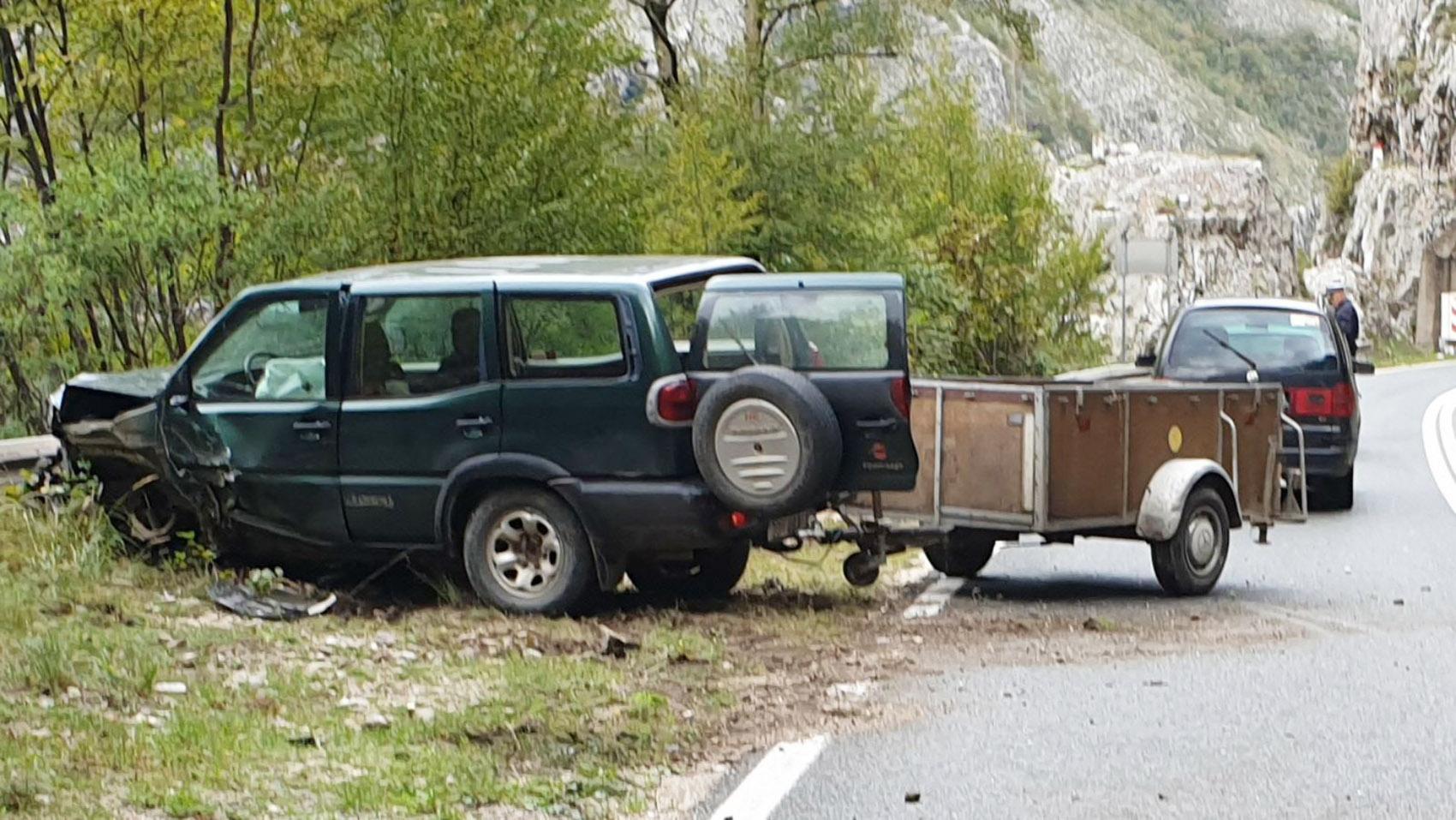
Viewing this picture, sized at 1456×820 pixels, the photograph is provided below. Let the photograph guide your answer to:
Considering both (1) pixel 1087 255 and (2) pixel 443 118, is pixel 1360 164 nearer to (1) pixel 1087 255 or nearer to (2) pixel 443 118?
(1) pixel 1087 255

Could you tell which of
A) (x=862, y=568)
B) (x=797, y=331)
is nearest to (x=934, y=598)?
(x=862, y=568)

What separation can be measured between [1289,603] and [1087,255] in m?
20.5

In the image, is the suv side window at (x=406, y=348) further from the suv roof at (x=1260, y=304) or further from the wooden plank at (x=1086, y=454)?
the suv roof at (x=1260, y=304)

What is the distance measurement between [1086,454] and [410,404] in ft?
11.8

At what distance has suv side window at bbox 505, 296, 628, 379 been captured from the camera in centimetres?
1005

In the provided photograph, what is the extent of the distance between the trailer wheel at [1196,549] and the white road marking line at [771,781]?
4326 millimetres

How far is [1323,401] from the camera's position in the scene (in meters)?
16.7

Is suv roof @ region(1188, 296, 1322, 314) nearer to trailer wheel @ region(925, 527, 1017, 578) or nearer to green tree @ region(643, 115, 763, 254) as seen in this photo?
trailer wheel @ region(925, 527, 1017, 578)

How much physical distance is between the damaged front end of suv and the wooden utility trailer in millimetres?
3442

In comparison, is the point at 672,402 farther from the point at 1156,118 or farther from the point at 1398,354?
the point at 1156,118

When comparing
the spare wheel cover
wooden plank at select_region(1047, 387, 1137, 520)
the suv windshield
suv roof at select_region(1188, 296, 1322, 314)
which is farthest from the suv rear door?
suv roof at select_region(1188, 296, 1322, 314)

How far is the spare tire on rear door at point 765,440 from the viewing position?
9.75m

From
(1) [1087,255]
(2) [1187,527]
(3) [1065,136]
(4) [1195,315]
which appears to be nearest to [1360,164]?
(3) [1065,136]

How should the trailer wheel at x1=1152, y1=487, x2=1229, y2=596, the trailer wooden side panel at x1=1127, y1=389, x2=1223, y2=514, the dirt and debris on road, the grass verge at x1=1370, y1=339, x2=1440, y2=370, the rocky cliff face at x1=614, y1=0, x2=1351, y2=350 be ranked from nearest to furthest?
the dirt and debris on road < the trailer wheel at x1=1152, y1=487, x2=1229, y2=596 < the trailer wooden side panel at x1=1127, y1=389, x2=1223, y2=514 < the grass verge at x1=1370, y1=339, x2=1440, y2=370 < the rocky cliff face at x1=614, y1=0, x2=1351, y2=350
